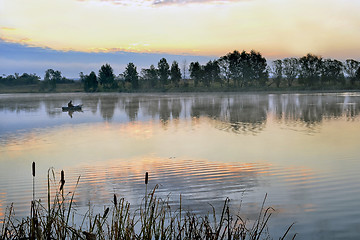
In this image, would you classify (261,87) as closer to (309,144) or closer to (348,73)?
(348,73)

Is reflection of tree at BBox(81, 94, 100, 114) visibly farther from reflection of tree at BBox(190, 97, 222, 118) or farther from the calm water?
the calm water

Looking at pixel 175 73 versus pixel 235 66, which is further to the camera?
pixel 175 73

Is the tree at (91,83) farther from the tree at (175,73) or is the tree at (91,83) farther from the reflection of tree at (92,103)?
the reflection of tree at (92,103)

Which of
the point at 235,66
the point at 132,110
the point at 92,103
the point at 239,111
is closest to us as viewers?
the point at 239,111

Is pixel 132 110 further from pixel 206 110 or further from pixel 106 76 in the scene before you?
pixel 106 76

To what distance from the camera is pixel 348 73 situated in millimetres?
84750

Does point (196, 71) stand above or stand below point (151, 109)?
above

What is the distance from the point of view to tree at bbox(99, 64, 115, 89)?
115650 mm

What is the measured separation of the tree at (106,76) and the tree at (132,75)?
5470 millimetres

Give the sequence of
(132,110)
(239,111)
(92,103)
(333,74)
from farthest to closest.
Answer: (333,74) < (92,103) < (132,110) < (239,111)

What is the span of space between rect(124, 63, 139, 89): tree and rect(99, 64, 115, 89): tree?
5.47 meters

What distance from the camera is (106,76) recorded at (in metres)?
120

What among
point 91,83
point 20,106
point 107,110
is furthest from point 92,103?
point 91,83

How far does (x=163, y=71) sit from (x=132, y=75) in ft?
40.9
